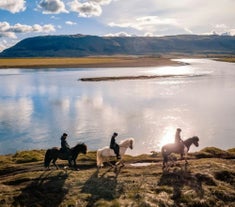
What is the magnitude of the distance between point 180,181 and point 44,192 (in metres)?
8.30

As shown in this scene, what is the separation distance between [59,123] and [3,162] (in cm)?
2058

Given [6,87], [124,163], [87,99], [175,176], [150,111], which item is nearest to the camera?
[175,176]

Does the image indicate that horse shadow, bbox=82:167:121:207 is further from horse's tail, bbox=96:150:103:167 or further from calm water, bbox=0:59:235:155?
calm water, bbox=0:59:235:155

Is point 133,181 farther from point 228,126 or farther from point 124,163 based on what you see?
point 228,126

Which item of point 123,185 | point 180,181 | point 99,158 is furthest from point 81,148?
point 180,181

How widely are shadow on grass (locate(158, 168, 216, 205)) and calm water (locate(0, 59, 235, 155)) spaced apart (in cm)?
1239

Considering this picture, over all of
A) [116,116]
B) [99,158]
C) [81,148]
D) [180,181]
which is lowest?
[116,116]

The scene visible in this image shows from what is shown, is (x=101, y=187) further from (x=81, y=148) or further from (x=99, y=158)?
(x=81, y=148)

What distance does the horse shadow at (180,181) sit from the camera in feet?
65.1

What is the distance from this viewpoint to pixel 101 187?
20438 mm

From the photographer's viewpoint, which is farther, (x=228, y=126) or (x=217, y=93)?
(x=217, y=93)

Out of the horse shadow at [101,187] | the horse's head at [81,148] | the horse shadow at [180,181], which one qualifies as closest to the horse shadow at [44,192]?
the horse shadow at [101,187]

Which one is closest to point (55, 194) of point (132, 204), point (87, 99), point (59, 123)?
point (132, 204)

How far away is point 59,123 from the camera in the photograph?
48438mm
